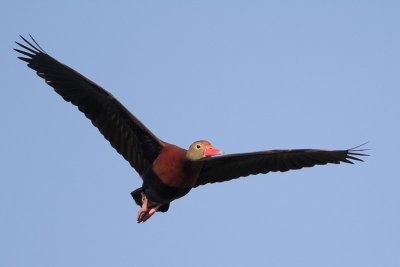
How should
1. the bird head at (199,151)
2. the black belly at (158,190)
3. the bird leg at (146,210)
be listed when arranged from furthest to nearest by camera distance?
the bird leg at (146,210) → the black belly at (158,190) → the bird head at (199,151)

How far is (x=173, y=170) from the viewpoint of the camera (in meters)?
10.1

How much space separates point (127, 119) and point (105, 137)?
500 millimetres

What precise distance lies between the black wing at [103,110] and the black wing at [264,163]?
932 millimetres

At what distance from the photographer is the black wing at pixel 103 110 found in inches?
416

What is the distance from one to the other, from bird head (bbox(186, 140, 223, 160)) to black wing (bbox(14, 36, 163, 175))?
631 mm

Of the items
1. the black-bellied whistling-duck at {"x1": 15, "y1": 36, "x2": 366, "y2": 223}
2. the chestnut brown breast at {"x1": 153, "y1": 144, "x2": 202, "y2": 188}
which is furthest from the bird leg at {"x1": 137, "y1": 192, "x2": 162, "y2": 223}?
the chestnut brown breast at {"x1": 153, "y1": 144, "x2": 202, "y2": 188}

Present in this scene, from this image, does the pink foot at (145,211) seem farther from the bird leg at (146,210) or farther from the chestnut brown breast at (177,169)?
the chestnut brown breast at (177,169)

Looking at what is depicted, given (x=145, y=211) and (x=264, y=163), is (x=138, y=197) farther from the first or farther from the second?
(x=264, y=163)

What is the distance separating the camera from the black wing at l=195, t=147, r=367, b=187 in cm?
1095

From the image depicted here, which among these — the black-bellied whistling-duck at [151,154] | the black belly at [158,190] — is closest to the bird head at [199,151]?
the black-bellied whistling-duck at [151,154]

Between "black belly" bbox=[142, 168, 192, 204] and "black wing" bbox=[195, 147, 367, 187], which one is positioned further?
"black wing" bbox=[195, 147, 367, 187]

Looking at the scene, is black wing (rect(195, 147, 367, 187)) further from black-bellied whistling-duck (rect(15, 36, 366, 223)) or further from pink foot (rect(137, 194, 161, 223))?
pink foot (rect(137, 194, 161, 223))

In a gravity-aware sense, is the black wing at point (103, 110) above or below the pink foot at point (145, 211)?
above

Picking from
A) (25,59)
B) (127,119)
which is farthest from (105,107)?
(25,59)
